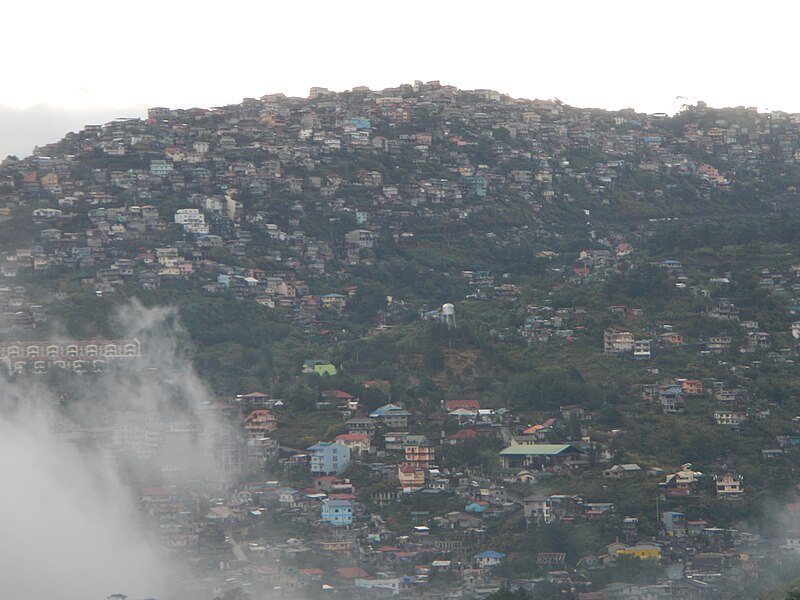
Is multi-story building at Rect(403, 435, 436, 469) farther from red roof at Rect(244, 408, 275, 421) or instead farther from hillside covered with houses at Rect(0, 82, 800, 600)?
red roof at Rect(244, 408, 275, 421)

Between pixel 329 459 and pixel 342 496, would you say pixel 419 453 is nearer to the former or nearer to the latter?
pixel 329 459

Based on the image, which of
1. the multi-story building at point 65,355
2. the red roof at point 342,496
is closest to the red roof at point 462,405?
the red roof at point 342,496

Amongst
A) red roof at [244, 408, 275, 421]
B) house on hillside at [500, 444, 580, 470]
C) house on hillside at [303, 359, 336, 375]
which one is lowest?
house on hillside at [500, 444, 580, 470]

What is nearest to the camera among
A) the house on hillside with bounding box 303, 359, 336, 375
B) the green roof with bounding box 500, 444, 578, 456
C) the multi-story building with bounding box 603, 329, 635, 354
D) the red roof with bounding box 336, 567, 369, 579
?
the red roof with bounding box 336, 567, 369, 579

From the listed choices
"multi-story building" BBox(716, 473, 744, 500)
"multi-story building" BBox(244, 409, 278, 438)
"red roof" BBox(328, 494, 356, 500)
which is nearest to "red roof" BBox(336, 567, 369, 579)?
"red roof" BBox(328, 494, 356, 500)

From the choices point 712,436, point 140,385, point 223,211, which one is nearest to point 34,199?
point 223,211

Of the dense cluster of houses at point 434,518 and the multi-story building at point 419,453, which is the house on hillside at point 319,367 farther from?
the multi-story building at point 419,453

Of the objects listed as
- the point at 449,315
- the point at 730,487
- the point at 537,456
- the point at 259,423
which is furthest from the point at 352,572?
the point at 449,315
